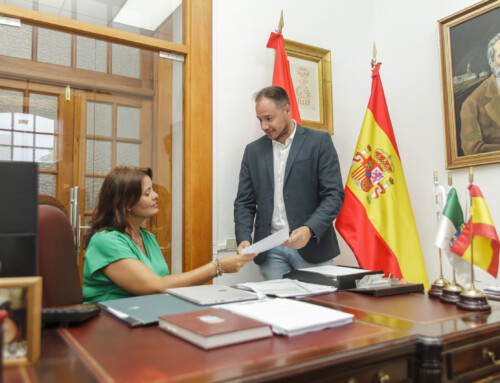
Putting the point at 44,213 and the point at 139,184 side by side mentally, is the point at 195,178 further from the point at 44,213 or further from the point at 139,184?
the point at 44,213

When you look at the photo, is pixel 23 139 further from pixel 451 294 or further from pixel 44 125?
pixel 451 294

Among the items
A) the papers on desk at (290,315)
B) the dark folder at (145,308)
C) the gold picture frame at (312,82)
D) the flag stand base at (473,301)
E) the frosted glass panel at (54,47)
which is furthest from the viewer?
the gold picture frame at (312,82)

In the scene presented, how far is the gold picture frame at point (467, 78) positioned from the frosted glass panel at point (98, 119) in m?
2.36

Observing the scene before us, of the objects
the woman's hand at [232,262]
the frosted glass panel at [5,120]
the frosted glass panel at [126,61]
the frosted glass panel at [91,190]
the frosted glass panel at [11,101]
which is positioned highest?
the frosted glass panel at [126,61]

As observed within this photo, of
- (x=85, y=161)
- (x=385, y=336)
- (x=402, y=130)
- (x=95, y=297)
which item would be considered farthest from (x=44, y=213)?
(x=402, y=130)

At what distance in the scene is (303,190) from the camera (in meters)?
2.66

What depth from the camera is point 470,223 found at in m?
1.42

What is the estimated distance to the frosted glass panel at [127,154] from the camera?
114 inches

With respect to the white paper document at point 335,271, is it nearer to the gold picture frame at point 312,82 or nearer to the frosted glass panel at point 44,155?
the gold picture frame at point 312,82

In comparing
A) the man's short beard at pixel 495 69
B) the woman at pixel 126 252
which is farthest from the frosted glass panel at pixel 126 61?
the man's short beard at pixel 495 69

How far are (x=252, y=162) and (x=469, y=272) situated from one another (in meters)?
1.62

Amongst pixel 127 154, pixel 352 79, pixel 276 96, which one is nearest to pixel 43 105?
pixel 127 154

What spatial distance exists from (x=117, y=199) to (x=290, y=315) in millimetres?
1044

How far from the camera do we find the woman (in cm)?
164
